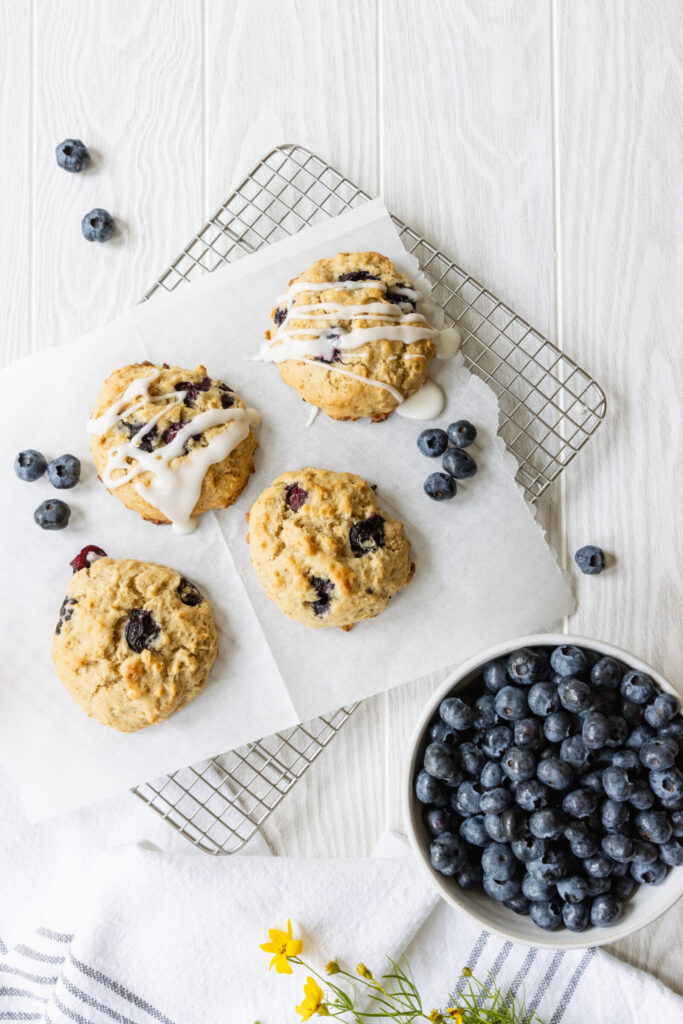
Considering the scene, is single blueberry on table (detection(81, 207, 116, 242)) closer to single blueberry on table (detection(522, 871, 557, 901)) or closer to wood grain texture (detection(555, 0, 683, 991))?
wood grain texture (detection(555, 0, 683, 991))

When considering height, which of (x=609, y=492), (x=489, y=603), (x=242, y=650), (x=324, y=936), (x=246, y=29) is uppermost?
(x=246, y=29)

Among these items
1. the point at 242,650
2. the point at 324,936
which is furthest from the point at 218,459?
the point at 324,936

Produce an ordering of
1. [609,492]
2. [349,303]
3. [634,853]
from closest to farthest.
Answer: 1. [634,853]
2. [349,303]
3. [609,492]

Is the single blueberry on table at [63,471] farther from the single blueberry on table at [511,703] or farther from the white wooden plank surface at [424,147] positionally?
the single blueberry on table at [511,703]

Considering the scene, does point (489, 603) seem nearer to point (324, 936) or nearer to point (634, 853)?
point (634, 853)

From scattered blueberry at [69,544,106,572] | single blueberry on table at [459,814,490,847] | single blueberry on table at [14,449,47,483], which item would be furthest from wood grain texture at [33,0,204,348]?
single blueberry on table at [459,814,490,847]

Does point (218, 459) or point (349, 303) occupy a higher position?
point (349, 303)

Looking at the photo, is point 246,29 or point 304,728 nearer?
point 304,728
